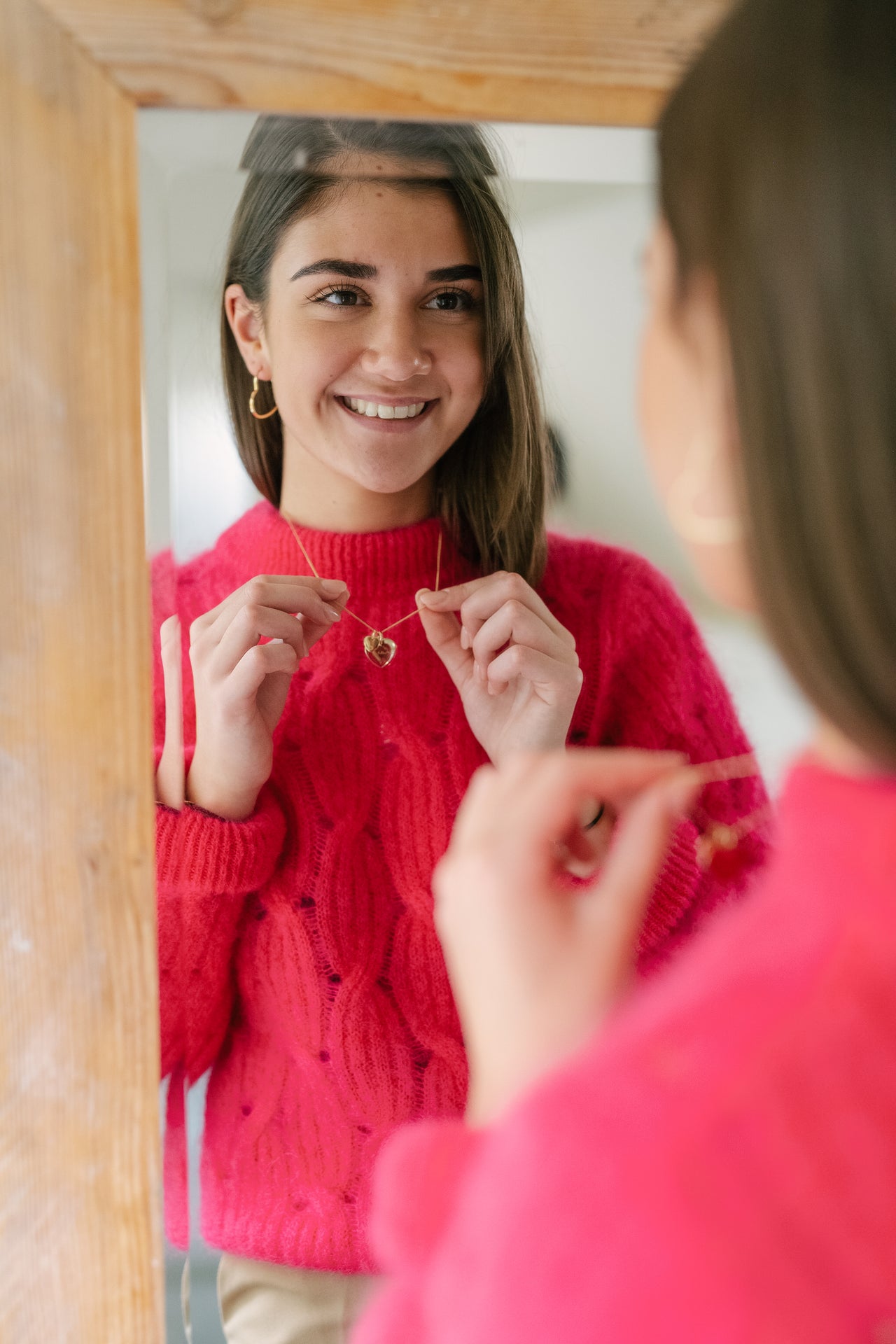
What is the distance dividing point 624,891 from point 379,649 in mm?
→ 272


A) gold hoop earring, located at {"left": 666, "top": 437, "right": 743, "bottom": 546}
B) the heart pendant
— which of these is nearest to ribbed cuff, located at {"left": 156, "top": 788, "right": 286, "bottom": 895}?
the heart pendant

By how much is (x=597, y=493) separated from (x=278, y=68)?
0.27 m

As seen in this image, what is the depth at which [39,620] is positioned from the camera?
59cm

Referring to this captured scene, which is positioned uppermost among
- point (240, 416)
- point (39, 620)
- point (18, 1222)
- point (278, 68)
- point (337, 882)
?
point (278, 68)

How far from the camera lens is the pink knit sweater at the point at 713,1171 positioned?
0.36 m

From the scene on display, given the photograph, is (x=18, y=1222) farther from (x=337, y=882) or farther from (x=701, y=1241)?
(x=701, y=1241)

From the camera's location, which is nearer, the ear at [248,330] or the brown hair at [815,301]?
the brown hair at [815,301]

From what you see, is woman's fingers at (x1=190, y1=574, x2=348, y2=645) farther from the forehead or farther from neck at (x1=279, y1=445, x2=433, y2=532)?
the forehead

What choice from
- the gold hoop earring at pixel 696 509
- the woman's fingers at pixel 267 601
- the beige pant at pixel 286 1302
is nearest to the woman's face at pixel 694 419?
the gold hoop earring at pixel 696 509

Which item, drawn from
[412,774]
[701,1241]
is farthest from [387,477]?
[701,1241]

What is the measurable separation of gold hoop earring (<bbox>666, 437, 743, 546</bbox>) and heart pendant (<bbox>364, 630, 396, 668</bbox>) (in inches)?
8.2

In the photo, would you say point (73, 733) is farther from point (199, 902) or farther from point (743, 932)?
point (743, 932)

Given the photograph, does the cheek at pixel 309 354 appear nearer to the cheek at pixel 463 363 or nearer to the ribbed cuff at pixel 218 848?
the cheek at pixel 463 363

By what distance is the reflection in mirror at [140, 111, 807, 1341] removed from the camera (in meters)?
0.60
